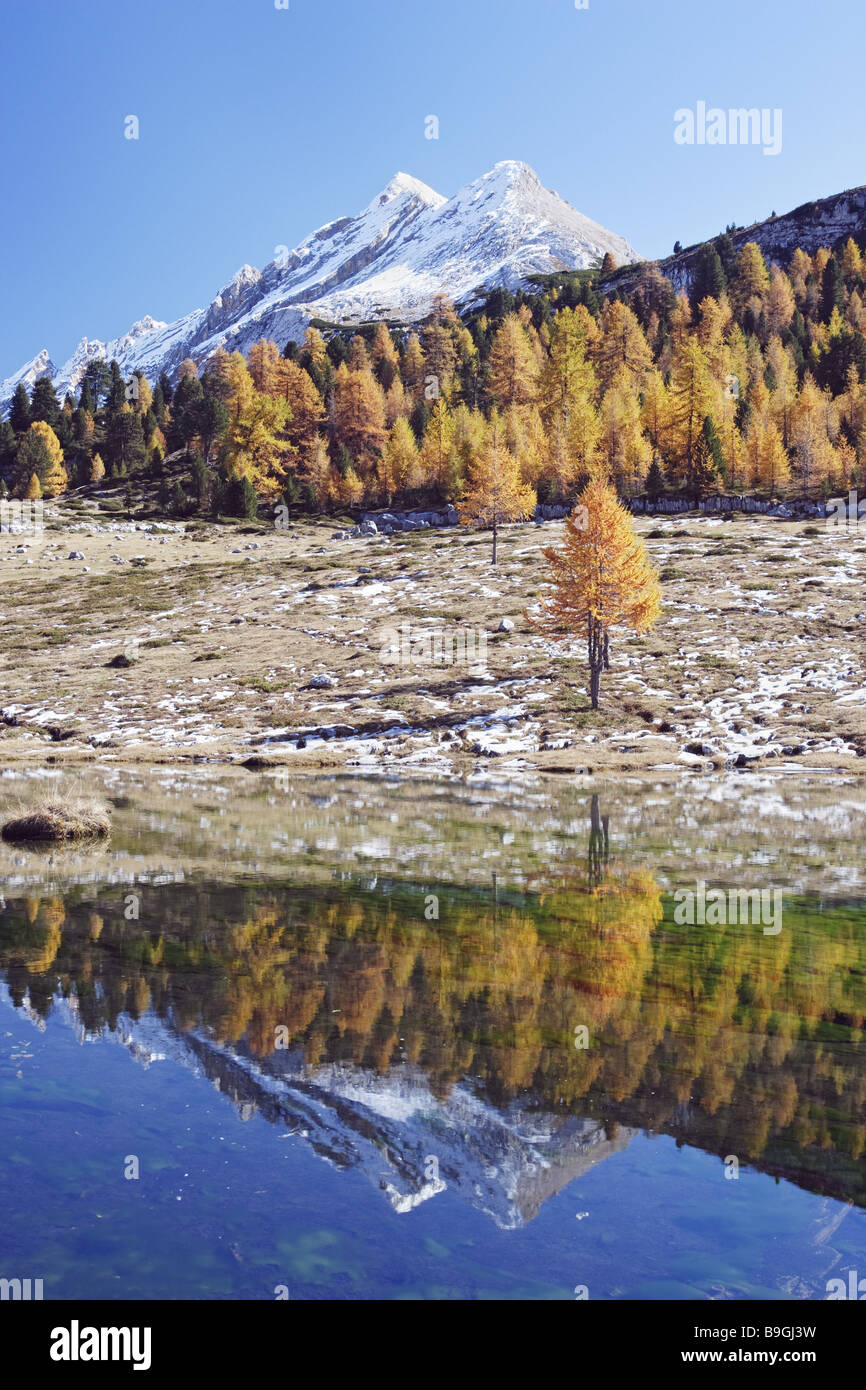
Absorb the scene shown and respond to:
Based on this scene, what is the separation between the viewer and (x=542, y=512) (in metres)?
89.8

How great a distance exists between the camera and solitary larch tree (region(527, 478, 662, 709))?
42.8 m

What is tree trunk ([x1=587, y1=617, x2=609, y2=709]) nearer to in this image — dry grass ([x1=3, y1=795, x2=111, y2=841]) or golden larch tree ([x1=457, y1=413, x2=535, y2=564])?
dry grass ([x1=3, y1=795, x2=111, y2=841])

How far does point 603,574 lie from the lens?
43188 millimetres

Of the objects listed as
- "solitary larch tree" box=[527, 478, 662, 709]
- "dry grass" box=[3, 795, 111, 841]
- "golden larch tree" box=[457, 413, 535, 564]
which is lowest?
"dry grass" box=[3, 795, 111, 841]

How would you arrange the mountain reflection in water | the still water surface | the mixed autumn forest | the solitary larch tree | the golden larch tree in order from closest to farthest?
the still water surface, the mountain reflection in water, the solitary larch tree, the golden larch tree, the mixed autumn forest

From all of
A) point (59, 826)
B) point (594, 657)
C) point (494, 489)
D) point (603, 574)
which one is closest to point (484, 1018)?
point (59, 826)

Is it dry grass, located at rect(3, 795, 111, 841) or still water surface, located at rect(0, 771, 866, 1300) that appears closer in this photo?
still water surface, located at rect(0, 771, 866, 1300)

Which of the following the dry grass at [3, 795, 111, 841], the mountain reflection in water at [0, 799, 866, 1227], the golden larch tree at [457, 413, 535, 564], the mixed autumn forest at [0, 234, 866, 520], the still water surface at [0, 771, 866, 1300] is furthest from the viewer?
the mixed autumn forest at [0, 234, 866, 520]

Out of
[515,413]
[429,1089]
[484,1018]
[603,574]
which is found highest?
[515,413]

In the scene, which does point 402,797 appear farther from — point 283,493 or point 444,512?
point 283,493

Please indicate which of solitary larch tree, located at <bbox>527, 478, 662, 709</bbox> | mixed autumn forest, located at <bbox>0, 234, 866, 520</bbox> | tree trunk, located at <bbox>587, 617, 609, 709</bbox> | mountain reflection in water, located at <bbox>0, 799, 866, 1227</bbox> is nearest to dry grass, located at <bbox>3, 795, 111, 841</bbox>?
mountain reflection in water, located at <bbox>0, 799, 866, 1227</bbox>

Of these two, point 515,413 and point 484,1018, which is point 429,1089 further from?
Result: point 515,413

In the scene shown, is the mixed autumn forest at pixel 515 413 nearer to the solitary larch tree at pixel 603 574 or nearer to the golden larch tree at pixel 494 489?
the golden larch tree at pixel 494 489

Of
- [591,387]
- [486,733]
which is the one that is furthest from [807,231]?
[486,733]
